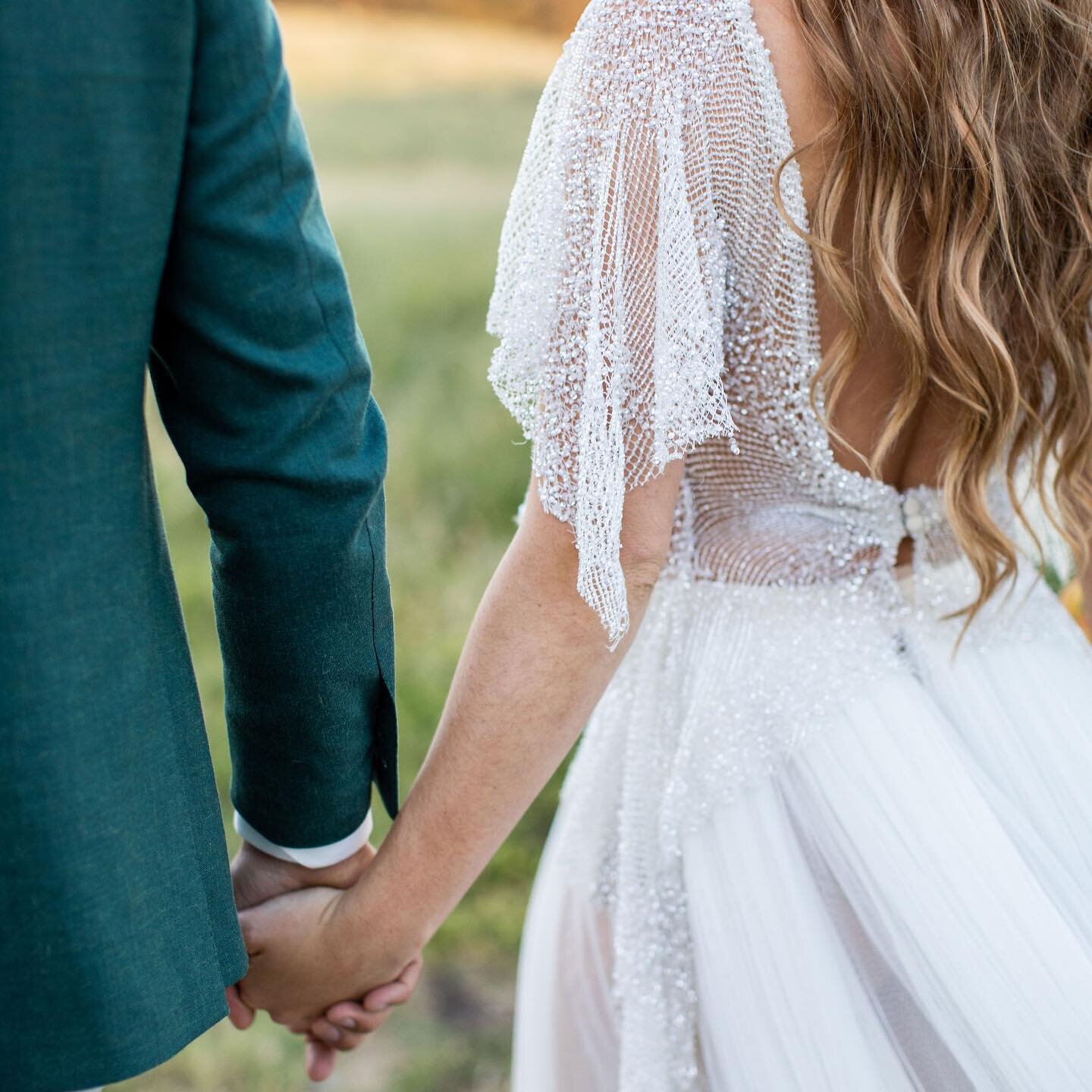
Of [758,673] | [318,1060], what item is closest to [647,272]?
[758,673]

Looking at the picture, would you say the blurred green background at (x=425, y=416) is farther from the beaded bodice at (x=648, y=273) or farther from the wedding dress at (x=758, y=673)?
the beaded bodice at (x=648, y=273)

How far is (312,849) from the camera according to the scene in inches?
51.8

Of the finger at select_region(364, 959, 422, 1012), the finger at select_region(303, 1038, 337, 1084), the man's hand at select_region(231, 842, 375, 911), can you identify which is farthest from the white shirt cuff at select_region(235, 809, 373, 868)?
the finger at select_region(303, 1038, 337, 1084)

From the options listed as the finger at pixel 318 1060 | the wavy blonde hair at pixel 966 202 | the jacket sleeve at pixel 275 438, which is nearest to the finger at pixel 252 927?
the jacket sleeve at pixel 275 438

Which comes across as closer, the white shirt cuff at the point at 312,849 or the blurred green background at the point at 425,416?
the white shirt cuff at the point at 312,849

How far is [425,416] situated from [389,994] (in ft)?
11.7

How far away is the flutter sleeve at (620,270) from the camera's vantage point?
1085 millimetres

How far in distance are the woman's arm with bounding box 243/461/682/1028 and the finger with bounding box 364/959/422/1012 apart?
0.09 metres

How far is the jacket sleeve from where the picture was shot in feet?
3.08

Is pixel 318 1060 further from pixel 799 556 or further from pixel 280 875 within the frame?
pixel 799 556

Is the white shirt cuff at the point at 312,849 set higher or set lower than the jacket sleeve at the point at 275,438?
lower

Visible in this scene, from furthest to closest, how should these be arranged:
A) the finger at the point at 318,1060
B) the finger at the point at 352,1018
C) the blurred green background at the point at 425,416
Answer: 1. the blurred green background at the point at 425,416
2. the finger at the point at 318,1060
3. the finger at the point at 352,1018

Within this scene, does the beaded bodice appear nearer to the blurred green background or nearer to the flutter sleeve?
the flutter sleeve

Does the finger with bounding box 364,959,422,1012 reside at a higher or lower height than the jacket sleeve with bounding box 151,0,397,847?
lower
